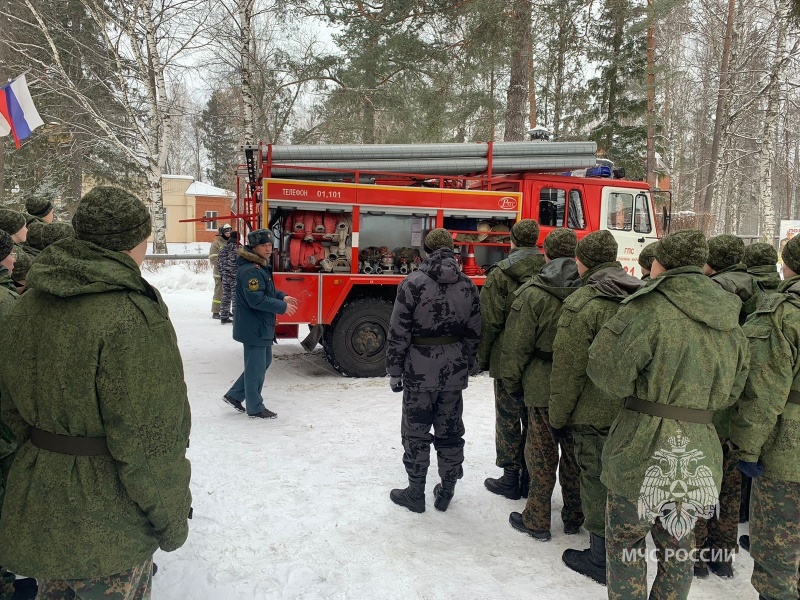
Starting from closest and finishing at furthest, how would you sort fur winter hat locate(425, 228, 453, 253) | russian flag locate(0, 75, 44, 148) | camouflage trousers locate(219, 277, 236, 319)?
fur winter hat locate(425, 228, 453, 253)
russian flag locate(0, 75, 44, 148)
camouflage trousers locate(219, 277, 236, 319)

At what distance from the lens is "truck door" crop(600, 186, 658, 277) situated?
7.44 m

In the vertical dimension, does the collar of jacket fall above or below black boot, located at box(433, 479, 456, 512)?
above

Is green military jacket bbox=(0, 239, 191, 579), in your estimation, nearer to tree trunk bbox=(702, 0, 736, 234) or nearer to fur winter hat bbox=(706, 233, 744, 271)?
fur winter hat bbox=(706, 233, 744, 271)

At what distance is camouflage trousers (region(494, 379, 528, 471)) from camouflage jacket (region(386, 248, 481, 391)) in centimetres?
43

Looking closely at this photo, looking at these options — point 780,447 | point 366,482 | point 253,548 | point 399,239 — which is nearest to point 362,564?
point 253,548

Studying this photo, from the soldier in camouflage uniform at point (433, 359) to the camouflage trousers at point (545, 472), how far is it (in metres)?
0.50

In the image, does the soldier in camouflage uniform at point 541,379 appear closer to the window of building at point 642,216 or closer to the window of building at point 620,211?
the window of building at point 620,211

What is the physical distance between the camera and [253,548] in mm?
2992

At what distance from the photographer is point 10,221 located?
372 centimetres

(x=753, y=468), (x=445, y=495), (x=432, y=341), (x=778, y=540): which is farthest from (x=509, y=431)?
(x=778, y=540)

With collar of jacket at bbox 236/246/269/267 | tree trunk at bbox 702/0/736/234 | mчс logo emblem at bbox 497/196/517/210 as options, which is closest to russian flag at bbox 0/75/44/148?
collar of jacket at bbox 236/246/269/267

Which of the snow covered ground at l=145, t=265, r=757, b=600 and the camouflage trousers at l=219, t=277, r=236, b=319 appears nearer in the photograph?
the snow covered ground at l=145, t=265, r=757, b=600

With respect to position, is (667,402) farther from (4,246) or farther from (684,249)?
(4,246)

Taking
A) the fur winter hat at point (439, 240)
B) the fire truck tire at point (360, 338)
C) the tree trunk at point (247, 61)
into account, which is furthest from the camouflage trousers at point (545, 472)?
the tree trunk at point (247, 61)
